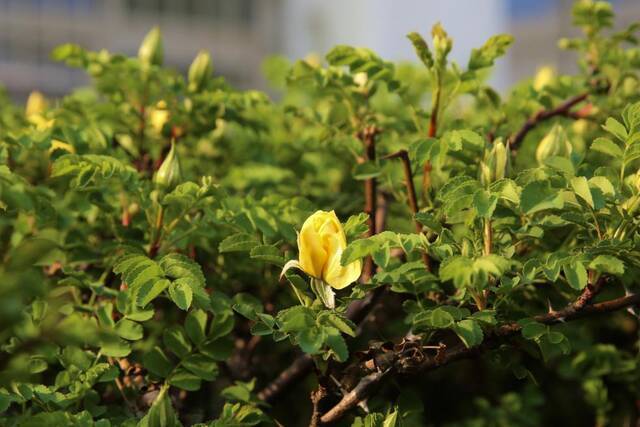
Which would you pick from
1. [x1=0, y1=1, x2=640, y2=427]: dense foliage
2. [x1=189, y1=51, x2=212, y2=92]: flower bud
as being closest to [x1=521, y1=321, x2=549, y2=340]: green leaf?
[x1=0, y1=1, x2=640, y2=427]: dense foliage

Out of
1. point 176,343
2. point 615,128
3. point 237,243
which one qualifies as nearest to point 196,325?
point 176,343

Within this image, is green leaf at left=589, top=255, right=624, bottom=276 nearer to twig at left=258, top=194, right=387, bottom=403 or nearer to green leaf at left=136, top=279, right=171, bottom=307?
twig at left=258, top=194, right=387, bottom=403

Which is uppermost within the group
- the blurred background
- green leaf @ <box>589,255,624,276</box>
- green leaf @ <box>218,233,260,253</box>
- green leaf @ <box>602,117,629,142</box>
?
green leaf @ <box>602,117,629,142</box>

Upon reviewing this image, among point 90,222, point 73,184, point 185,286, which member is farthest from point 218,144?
point 185,286

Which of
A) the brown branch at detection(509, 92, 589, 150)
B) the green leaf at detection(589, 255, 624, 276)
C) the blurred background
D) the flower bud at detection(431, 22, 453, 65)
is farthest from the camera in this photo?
the blurred background

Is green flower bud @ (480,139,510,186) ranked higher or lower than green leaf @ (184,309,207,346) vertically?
higher

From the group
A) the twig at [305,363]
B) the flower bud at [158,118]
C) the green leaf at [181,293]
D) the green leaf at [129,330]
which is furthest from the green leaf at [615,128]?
the flower bud at [158,118]

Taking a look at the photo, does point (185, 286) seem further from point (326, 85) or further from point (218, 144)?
point (218, 144)
